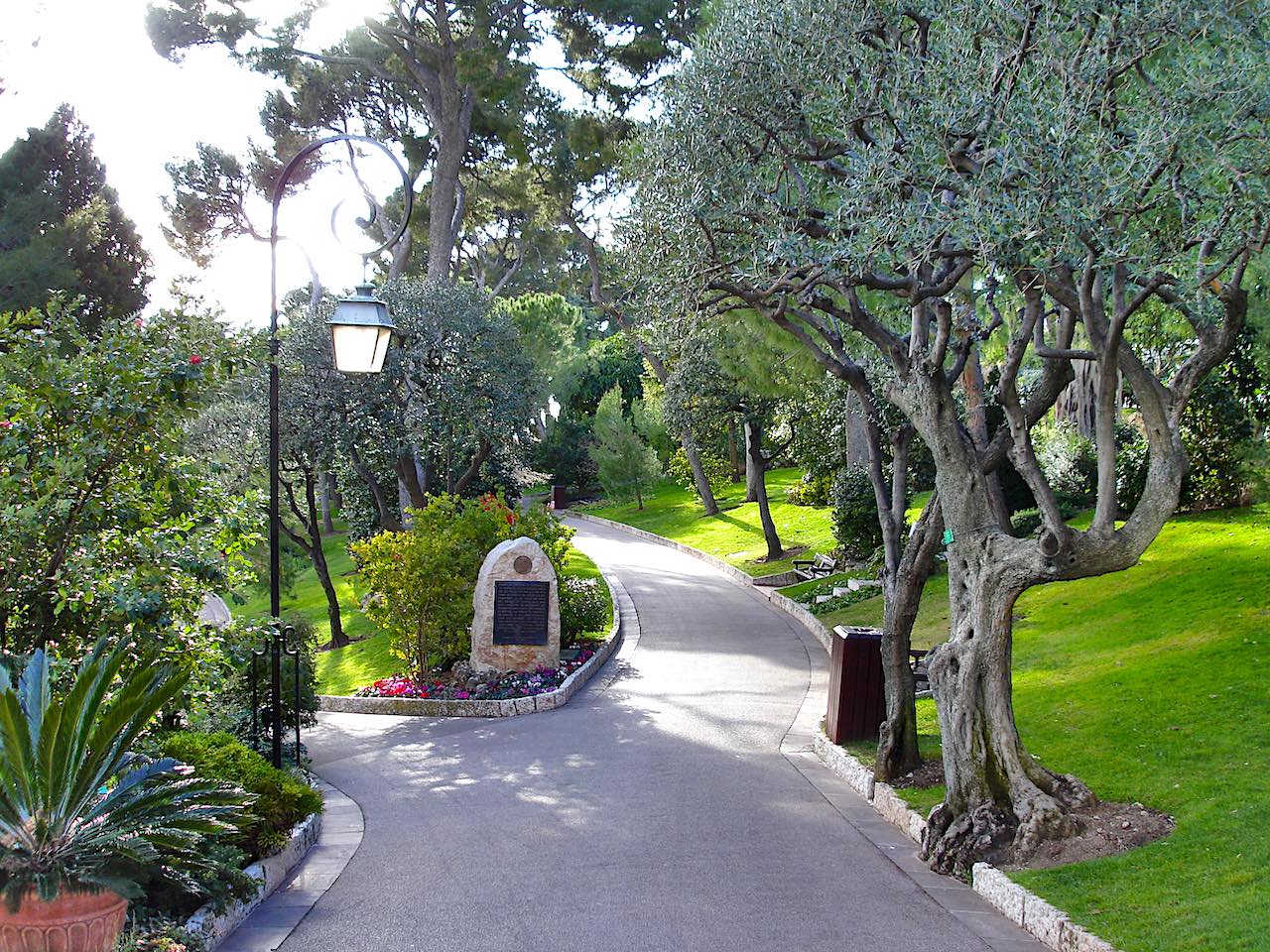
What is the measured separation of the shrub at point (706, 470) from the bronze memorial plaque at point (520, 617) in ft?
91.3

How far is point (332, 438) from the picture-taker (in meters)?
19.7

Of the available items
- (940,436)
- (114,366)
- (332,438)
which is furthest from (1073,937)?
(332,438)

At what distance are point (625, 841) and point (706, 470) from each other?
1523 inches

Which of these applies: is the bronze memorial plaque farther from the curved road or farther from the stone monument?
the curved road

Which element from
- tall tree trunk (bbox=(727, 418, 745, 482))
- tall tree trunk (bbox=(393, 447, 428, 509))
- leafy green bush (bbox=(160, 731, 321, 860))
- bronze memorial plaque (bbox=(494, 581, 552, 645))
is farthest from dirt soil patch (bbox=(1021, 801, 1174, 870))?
tall tree trunk (bbox=(727, 418, 745, 482))

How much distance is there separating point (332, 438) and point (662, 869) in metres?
13.5

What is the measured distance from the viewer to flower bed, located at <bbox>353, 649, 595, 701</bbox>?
15555 millimetres

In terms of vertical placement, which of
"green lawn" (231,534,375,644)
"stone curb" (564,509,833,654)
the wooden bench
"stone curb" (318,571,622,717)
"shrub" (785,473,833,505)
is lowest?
"green lawn" (231,534,375,644)

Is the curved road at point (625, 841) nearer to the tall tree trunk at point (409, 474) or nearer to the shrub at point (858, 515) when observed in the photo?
the tall tree trunk at point (409, 474)

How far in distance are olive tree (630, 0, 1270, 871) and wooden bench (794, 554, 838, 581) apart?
16.2m

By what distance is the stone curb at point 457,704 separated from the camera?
14938 millimetres

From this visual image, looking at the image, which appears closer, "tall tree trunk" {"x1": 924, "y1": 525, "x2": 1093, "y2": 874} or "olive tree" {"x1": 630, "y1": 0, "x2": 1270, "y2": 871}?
→ "olive tree" {"x1": 630, "y1": 0, "x2": 1270, "y2": 871}

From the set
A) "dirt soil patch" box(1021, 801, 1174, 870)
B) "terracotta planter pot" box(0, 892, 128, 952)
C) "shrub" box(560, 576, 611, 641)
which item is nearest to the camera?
"terracotta planter pot" box(0, 892, 128, 952)

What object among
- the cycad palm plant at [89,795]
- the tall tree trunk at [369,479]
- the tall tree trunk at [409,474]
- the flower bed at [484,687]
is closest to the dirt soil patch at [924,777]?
the cycad palm plant at [89,795]
